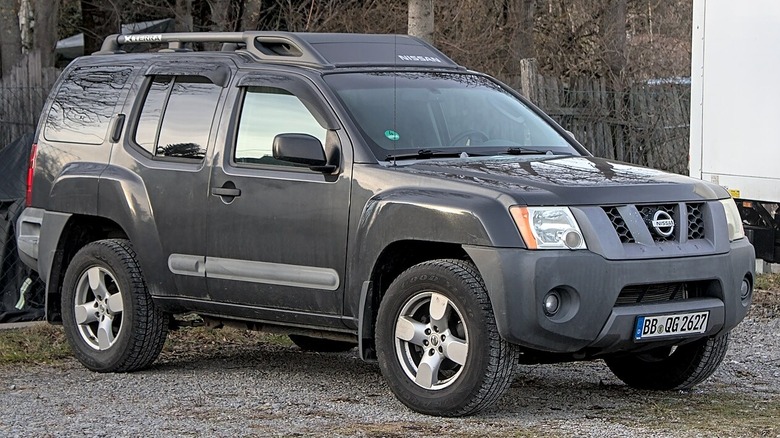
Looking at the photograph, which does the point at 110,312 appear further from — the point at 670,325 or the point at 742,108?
the point at 742,108

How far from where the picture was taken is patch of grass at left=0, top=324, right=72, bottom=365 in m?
9.30

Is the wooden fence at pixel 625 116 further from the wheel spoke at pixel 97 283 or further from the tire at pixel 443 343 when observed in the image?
the tire at pixel 443 343

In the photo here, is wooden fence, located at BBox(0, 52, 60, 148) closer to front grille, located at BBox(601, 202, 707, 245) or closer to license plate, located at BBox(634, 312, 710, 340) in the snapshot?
front grille, located at BBox(601, 202, 707, 245)

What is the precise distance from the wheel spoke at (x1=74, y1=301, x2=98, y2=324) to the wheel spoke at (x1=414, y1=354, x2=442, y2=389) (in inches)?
100

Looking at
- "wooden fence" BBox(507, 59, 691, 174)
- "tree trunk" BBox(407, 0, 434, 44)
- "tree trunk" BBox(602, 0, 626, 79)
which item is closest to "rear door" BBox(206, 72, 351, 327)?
"tree trunk" BBox(407, 0, 434, 44)

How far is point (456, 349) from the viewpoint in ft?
22.8

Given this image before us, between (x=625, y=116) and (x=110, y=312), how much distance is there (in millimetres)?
8902

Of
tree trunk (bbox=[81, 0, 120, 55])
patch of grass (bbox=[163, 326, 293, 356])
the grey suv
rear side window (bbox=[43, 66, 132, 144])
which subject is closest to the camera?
the grey suv

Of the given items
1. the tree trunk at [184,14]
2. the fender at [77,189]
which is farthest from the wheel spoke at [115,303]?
→ the tree trunk at [184,14]

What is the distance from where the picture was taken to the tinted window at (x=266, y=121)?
25.7ft

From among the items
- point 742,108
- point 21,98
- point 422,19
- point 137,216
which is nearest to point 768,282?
point 742,108

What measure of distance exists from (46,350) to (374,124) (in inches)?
127

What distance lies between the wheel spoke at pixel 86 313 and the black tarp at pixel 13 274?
8.46ft

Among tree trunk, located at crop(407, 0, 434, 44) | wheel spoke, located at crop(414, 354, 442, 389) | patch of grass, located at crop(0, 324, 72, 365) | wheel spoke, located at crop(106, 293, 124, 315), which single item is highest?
tree trunk, located at crop(407, 0, 434, 44)
